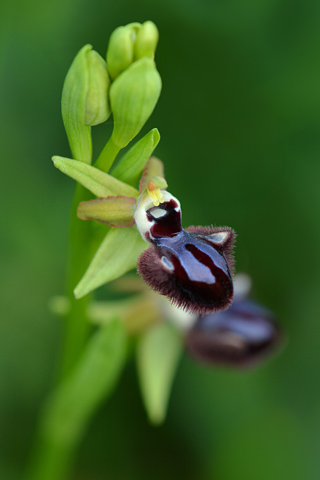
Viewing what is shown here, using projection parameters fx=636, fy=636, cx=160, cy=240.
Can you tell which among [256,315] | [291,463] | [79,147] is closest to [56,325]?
[256,315]

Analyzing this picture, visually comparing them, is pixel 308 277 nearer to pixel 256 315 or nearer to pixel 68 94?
pixel 256 315

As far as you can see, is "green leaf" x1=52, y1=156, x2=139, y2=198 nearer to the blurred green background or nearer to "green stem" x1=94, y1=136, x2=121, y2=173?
"green stem" x1=94, y1=136, x2=121, y2=173

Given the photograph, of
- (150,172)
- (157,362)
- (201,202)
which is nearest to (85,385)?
(157,362)

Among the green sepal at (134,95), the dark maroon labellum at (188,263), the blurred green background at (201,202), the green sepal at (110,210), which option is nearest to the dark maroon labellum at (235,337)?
the blurred green background at (201,202)

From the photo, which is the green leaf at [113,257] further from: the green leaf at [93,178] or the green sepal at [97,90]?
the green sepal at [97,90]

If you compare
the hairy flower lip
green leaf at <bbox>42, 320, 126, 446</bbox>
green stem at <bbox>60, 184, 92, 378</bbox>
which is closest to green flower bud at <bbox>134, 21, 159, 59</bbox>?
green stem at <bbox>60, 184, 92, 378</bbox>

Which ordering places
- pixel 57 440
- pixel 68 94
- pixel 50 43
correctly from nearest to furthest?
pixel 68 94, pixel 57 440, pixel 50 43
